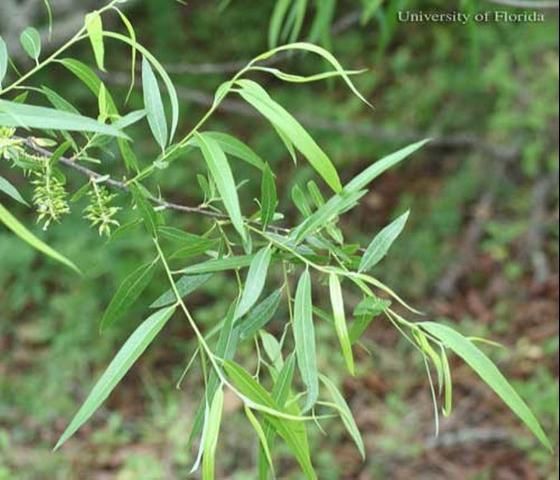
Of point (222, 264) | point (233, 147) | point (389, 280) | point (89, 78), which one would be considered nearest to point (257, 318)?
point (222, 264)

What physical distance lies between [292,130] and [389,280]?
8.16 feet

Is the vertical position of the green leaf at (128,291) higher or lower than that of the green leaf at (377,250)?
lower

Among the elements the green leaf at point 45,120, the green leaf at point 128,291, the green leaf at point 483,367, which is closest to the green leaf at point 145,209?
the green leaf at point 128,291

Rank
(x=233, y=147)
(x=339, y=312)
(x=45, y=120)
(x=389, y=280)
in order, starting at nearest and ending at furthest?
(x=45, y=120) < (x=339, y=312) < (x=233, y=147) < (x=389, y=280)

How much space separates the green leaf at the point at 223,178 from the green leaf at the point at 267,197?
77 millimetres

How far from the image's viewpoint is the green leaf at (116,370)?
3.14 feet

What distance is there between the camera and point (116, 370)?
0.99 m

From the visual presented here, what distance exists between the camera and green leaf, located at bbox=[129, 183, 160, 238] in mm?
1056

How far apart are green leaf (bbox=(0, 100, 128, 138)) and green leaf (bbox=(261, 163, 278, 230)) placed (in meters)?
0.22

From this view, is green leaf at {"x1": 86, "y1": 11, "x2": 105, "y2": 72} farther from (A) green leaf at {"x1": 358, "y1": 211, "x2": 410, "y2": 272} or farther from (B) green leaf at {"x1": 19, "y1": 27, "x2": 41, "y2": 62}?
(A) green leaf at {"x1": 358, "y1": 211, "x2": 410, "y2": 272}

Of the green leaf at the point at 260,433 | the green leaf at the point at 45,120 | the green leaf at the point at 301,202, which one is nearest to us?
the green leaf at the point at 45,120

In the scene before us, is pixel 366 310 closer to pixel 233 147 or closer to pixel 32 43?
pixel 233 147

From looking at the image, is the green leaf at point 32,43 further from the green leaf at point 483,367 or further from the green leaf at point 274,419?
the green leaf at point 483,367

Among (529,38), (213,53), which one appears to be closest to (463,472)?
(529,38)
